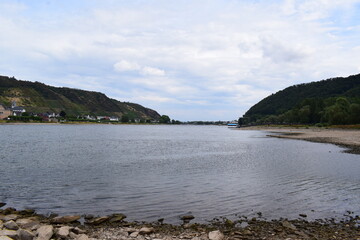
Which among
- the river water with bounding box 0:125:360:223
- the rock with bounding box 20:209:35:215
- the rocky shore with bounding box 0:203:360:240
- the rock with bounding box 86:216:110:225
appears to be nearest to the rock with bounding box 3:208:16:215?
the rocky shore with bounding box 0:203:360:240

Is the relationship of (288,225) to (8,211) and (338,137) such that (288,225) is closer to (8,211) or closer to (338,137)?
(8,211)

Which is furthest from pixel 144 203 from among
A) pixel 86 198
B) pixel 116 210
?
pixel 86 198

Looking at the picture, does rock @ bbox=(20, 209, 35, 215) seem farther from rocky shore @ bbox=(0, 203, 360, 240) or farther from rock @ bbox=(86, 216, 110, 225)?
rock @ bbox=(86, 216, 110, 225)

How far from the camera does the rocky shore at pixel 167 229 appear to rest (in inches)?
458

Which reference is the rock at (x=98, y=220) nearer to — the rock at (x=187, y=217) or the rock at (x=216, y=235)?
the rock at (x=187, y=217)

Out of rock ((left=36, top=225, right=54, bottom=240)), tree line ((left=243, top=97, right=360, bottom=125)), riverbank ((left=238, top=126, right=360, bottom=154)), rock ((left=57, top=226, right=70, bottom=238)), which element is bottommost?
rock ((left=57, top=226, right=70, bottom=238))

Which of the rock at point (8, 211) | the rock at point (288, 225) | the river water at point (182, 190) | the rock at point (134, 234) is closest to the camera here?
the rock at point (134, 234)

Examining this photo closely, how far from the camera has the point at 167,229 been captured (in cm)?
1302

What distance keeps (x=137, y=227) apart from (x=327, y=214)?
1054 cm

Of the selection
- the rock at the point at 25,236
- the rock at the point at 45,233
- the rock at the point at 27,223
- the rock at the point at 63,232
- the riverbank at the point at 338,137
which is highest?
the riverbank at the point at 338,137

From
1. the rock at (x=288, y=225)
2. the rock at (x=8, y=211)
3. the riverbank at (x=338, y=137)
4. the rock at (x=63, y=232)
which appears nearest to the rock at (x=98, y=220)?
the rock at (x=63, y=232)

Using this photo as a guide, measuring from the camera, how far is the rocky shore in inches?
458

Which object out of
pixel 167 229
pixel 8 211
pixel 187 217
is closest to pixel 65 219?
pixel 8 211

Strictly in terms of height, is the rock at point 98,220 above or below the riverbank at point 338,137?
below
